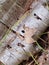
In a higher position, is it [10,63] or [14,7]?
[14,7]

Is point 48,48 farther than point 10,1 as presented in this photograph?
No

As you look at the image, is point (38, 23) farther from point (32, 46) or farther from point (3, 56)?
point (3, 56)

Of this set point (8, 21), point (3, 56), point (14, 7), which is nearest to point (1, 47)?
point (3, 56)

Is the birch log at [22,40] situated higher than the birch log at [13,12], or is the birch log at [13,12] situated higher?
the birch log at [13,12]

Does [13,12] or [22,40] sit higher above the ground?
[13,12]

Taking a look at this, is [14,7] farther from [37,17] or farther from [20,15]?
[37,17]

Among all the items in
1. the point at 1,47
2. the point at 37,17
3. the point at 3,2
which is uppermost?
the point at 3,2

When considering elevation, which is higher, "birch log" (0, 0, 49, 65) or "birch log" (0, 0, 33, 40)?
"birch log" (0, 0, 33, 40)
